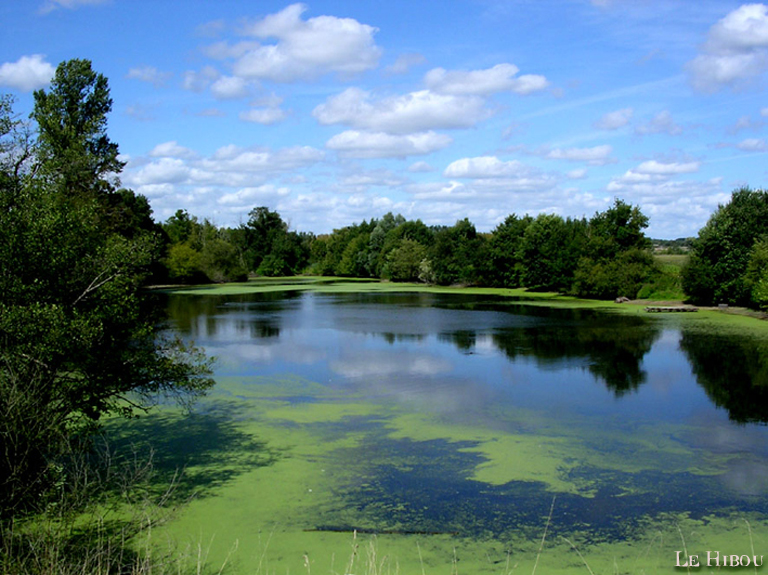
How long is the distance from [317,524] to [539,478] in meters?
3.00

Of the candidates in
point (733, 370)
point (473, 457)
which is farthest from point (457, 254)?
point (473, 457)

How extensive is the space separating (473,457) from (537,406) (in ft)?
11.2

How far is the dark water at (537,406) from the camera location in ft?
24.2

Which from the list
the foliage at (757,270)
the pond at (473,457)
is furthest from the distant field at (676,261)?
the pond at (473,457)

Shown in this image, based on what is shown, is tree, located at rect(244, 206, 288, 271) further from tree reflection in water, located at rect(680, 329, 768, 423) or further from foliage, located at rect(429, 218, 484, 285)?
tree reflection in water, located at rect(680, 329, 768, 423)

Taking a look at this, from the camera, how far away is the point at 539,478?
27.1 feet

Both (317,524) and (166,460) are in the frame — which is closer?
(317,524)

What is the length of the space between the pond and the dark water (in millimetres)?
41

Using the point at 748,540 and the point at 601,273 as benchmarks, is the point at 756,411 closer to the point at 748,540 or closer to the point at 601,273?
the point at 748,540

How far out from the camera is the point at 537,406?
12078 mm

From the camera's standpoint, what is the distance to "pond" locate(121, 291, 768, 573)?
21.0 ft

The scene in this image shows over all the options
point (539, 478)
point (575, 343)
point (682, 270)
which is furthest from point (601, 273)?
point (539, 478)

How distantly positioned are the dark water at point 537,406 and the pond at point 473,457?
0.04 metres

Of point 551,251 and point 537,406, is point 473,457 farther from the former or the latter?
point 551,251
